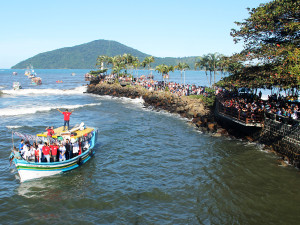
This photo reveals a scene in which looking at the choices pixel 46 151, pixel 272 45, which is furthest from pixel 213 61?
pixel 46 151

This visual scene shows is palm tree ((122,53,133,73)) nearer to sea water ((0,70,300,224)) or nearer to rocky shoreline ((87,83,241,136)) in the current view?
rocky shoreline ((87,83,241,136))

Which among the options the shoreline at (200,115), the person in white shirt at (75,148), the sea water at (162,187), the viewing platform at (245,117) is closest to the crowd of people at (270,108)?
the viewing platform at (245,117)

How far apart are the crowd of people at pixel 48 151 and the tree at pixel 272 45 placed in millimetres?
15650

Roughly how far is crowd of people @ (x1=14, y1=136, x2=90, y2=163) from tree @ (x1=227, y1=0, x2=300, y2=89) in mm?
15650

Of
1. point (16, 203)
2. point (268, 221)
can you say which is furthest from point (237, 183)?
point (16, 203)

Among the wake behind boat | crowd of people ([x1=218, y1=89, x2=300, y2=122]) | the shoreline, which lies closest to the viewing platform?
crowd of people ([x1=218, y1=89, x2=300, y2=122])

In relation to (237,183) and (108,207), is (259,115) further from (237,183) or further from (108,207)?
(108,207)

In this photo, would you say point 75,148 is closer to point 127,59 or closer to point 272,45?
point 272,45

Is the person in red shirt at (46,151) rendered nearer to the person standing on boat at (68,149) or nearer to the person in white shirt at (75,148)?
the person standing on boat at (68,149)

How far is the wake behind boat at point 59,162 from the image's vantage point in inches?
622

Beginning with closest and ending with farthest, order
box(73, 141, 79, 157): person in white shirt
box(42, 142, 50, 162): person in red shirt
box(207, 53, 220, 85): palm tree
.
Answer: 1. box(42, 142, 50, 162): person in red shirt
2. box(73, 141, 79, 157): person in white shirt
3. box(207, 53, 220, 85): palm tree

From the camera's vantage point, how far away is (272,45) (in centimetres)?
2156

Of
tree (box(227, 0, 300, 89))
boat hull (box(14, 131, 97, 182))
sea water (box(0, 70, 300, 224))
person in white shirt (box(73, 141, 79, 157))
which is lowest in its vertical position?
sea water (box(0, 70, 300, 224))

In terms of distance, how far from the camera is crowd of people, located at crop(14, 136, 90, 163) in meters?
16.4
